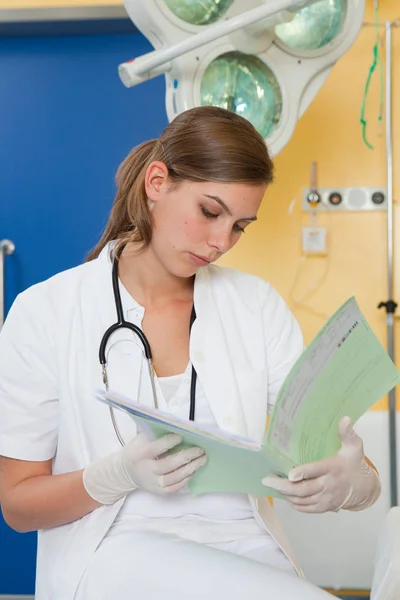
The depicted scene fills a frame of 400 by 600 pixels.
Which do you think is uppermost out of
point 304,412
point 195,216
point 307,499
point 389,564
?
point 195,216

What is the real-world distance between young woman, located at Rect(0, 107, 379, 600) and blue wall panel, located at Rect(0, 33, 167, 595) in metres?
1.11

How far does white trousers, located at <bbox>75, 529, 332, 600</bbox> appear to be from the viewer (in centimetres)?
104

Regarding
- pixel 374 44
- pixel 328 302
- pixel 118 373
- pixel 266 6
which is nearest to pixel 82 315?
pixel 118 373

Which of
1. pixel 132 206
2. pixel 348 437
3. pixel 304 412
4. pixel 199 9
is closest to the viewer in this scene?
pixel 304 412

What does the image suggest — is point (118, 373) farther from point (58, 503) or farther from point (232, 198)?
point (232, 198)

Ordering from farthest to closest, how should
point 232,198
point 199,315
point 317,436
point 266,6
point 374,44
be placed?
point 374,44 < point 266,6 < point 199,315 < point 232,198 < point 317,436

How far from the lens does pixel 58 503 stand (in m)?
1.24

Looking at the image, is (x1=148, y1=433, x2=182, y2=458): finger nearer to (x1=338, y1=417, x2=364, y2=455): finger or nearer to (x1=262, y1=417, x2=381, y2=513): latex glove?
(x1=262, y1=417, x2=381, y2=513): latex glove

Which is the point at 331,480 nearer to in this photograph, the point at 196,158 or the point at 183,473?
the point at 183,473

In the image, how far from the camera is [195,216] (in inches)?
51.3

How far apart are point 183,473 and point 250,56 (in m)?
1.16

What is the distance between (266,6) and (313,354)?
103 cm

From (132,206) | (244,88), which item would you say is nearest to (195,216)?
(132,206)

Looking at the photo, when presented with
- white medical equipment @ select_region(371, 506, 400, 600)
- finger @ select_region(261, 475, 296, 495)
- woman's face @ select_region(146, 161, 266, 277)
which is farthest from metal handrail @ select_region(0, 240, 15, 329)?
finger @ select_region(261, 475, 296, 495)
